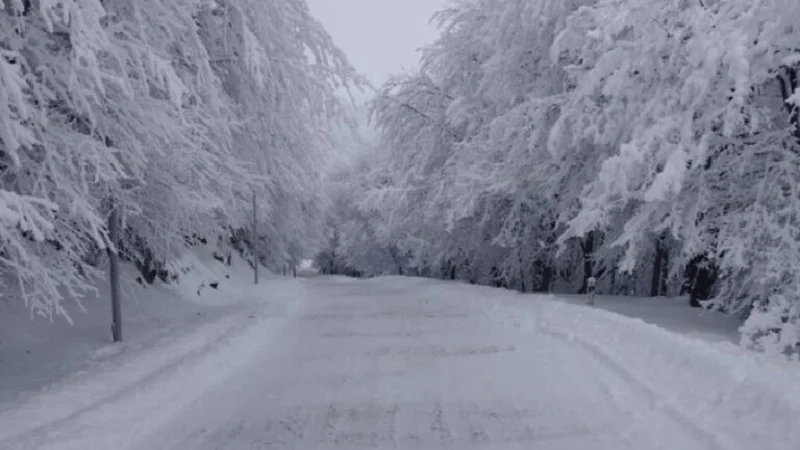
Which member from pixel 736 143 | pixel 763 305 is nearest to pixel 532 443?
pixel 763 305

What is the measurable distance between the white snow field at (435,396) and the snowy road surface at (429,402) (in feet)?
0.08

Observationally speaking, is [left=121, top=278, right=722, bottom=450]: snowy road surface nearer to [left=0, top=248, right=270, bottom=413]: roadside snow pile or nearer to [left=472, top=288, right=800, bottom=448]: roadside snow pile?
[left=472, top=288, right=800, bottom=448]: roadside snow pile

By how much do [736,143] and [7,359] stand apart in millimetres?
12339

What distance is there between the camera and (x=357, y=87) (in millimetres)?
14008

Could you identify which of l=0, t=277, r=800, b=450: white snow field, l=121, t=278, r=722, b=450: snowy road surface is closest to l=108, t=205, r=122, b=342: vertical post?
l=0, t=277, r=800, b=450: white snow field

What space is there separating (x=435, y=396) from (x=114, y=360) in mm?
4767

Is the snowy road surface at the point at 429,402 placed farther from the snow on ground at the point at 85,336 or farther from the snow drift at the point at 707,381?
the snow on ground at the point at 85,336

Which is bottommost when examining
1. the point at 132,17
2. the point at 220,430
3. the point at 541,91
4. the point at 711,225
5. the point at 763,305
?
the point at 220,430

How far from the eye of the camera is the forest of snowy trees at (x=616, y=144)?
11258 mm

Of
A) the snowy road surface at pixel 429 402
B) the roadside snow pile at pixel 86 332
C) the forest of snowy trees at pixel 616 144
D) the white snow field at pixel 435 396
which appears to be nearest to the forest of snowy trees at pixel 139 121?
the roadside snow pile at pixel 86 332

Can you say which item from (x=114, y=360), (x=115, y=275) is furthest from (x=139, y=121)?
(x=114, y=360)

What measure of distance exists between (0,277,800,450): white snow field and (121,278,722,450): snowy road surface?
23mm

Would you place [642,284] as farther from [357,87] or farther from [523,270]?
[357,87]

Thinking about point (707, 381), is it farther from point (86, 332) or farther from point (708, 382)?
point (86, 332)
